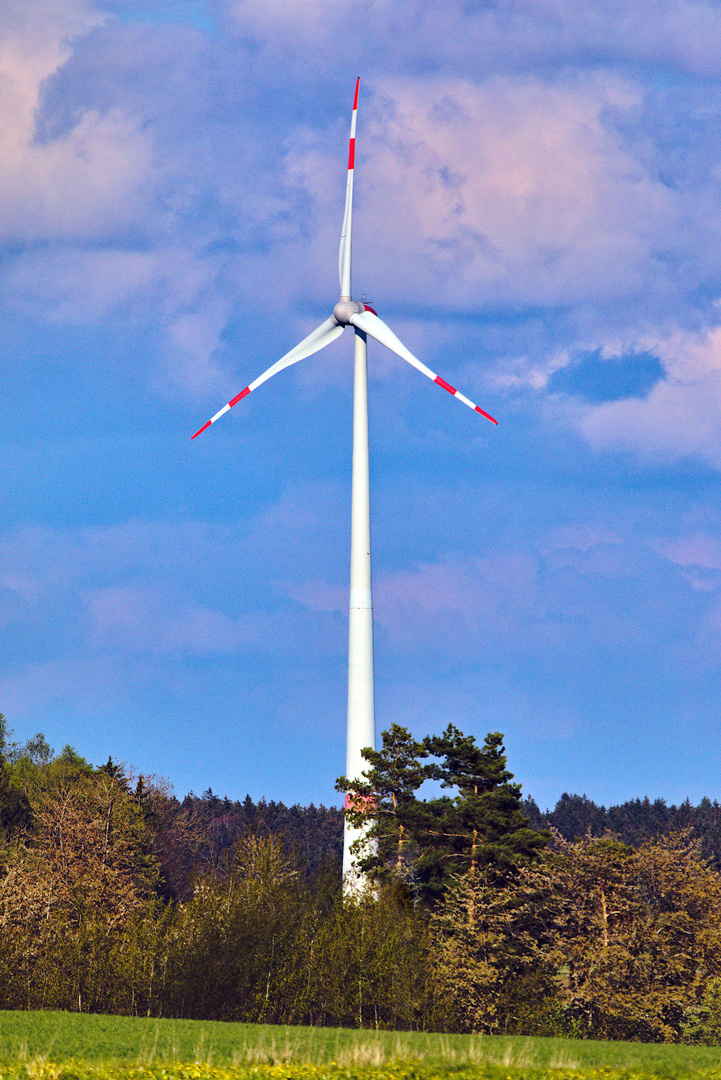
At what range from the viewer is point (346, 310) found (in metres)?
78.7

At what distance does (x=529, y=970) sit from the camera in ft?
202

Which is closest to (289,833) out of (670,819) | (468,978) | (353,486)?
(670,819)

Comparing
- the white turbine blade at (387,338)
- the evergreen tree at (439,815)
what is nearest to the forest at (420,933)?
the evergreen tree at (439,815)

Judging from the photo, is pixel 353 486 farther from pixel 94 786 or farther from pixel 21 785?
→ pixel 21 785

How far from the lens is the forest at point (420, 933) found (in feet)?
187

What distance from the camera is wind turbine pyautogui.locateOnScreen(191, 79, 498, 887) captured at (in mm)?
74250

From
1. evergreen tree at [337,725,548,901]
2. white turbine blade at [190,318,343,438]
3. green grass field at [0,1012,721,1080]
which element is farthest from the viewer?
white turbine blade at [190,318,343,438]

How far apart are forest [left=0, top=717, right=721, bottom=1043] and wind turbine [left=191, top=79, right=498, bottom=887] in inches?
65.6

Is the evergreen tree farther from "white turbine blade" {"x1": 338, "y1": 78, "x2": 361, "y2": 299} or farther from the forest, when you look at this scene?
"white turbine blade" {"x1": 338, "y1": 78, "x2": 361, "y2": 299}

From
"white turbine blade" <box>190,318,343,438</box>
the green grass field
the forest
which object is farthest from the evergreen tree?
"white turbine blade" <box>190,318,343,438</box>

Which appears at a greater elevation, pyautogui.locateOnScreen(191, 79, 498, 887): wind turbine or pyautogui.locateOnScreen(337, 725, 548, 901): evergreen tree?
pyautogui.locateOnScreen(191, 79, 498, 887): wind turbine

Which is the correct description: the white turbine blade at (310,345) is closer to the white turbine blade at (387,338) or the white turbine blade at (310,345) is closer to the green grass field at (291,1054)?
the white turbine blade at (387,338)

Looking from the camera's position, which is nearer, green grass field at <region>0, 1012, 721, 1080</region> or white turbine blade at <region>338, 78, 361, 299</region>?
green grass field at <region>0, 1012, 721, 1080</region>

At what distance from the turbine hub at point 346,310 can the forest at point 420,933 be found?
2633 centimetres
